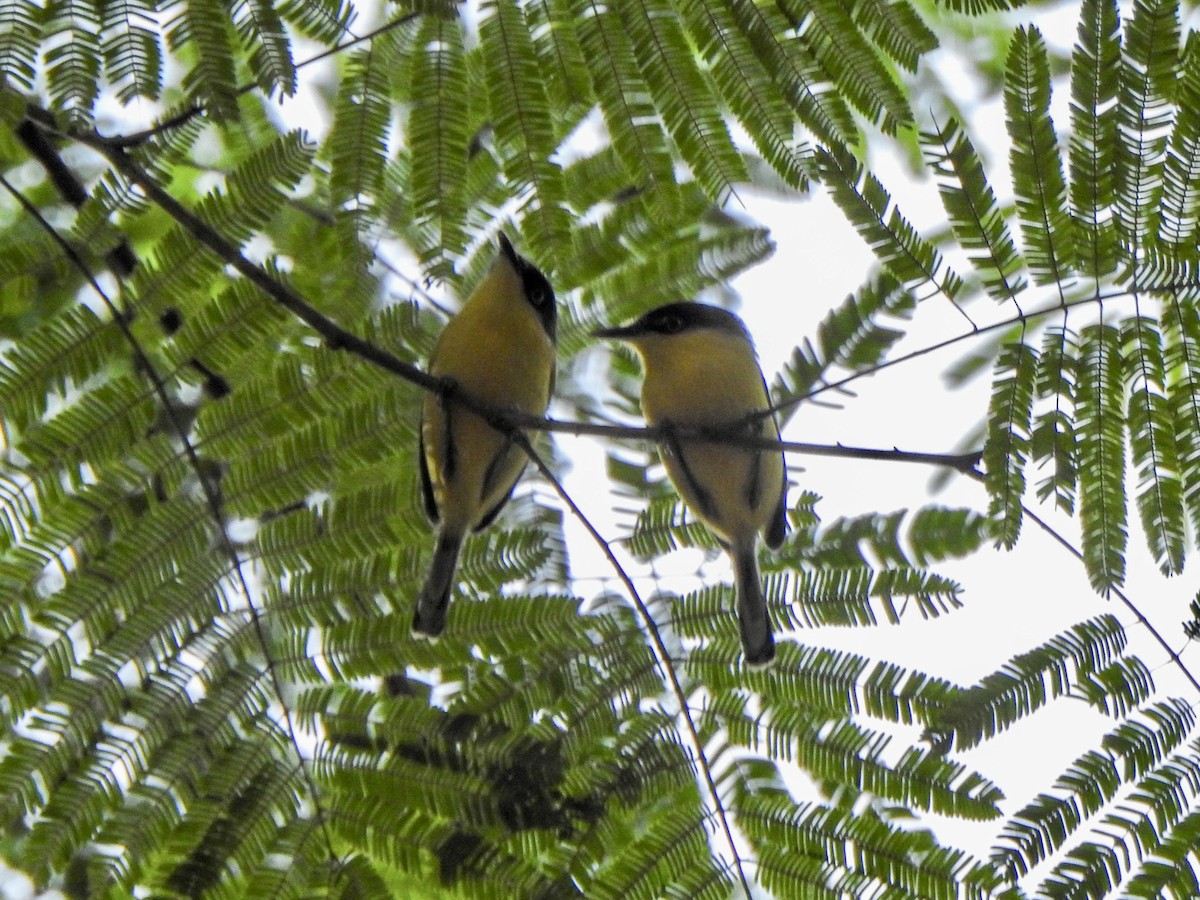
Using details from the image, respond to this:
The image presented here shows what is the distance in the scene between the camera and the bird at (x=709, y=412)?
4922mm

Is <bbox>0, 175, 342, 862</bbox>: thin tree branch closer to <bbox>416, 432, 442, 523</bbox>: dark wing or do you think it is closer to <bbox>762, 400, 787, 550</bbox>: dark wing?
<bbox>416, 432, 442, 523</bbox>: dark wing

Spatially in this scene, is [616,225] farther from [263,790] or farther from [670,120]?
[263,790]

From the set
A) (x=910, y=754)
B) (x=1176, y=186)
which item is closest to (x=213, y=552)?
(x=910, y=754)

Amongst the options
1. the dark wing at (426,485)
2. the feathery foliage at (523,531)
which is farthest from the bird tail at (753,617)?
the dark wing at (426,485)

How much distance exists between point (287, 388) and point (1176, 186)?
2762 mm

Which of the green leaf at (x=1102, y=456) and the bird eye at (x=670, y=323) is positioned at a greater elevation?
the bird eye at (x=670, y=323)

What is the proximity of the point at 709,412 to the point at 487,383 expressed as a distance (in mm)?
864

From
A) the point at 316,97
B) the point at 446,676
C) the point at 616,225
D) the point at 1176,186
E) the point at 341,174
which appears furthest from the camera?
the point at 316,97

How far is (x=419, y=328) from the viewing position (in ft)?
16.1

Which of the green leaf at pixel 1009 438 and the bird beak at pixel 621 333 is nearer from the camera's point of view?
the green leaf at pixel 1009 438

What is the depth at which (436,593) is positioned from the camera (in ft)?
14.0

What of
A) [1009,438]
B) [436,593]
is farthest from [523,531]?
[1009,438]

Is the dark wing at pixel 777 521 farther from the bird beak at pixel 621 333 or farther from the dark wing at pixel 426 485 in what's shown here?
the dark wing at pixel 426 485

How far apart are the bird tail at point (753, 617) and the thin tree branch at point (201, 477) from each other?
4.64 feet
